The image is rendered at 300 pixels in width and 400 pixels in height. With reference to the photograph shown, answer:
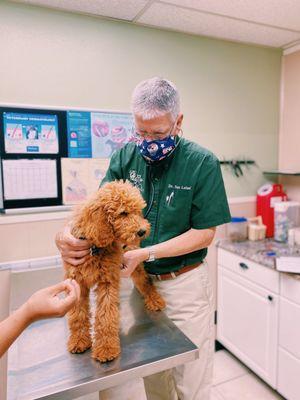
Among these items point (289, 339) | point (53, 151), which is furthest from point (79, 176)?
point (289, 339)

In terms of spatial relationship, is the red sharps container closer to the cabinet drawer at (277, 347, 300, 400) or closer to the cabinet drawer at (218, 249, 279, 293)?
the cabinet drawer at (218, 249, 279, 293)

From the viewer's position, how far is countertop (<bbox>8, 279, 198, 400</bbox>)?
0.90 m

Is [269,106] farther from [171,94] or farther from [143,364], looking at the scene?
[143,364]

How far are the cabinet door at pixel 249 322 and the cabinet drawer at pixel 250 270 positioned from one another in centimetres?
4

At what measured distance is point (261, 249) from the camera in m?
2.27

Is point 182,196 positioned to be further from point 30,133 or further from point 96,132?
point 30,133

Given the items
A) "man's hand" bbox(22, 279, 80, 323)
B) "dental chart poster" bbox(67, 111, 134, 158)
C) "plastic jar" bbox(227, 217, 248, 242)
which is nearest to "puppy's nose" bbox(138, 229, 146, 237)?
"man's hand" bbox(22, 279, 80, 323)

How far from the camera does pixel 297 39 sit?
2359mm

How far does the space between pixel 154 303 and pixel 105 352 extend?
36cm

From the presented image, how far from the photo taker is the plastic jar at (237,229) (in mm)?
2514

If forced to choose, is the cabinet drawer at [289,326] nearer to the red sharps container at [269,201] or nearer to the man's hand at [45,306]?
the red sharps container at [269,201]

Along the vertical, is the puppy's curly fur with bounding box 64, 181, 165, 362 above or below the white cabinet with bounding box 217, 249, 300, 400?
above

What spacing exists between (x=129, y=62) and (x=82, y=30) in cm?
35

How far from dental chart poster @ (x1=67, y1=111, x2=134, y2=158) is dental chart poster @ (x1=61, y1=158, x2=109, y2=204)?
46 millimetres
